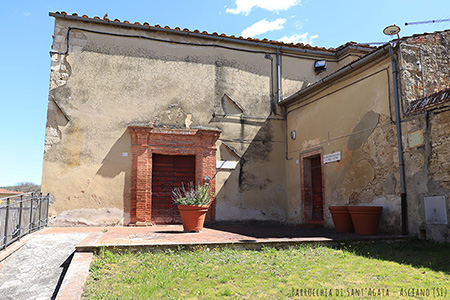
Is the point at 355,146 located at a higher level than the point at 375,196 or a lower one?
higher

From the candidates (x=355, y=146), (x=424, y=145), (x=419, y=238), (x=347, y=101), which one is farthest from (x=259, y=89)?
(x=419, y=238)

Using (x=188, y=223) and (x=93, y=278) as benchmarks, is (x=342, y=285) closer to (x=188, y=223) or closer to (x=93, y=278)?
(x=93, y=278)

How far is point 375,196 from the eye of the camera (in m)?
7.80

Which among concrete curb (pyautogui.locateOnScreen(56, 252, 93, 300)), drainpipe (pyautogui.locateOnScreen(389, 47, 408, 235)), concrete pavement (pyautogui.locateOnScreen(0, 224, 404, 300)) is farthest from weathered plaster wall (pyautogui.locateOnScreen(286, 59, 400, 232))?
concrete curb (pyautogui.locateOnScreen(56, 252, 93, 300))

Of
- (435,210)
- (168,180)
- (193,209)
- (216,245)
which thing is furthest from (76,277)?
(168,180)

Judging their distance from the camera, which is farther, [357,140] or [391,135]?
[357,140]

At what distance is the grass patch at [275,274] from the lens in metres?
3.78

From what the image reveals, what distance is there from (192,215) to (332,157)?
398 cm

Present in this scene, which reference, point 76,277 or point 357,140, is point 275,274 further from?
point 357,140

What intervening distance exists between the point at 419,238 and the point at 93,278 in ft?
18.7

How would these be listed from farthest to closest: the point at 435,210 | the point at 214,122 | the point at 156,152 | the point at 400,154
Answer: the point at 214,122
the point at 156,152
the point at 400,154
the point at 435,210

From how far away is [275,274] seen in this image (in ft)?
14.8

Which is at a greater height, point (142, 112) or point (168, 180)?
point (142, 112)

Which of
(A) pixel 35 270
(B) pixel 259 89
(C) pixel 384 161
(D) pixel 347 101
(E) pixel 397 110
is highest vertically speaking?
(B) pixel 259 89
